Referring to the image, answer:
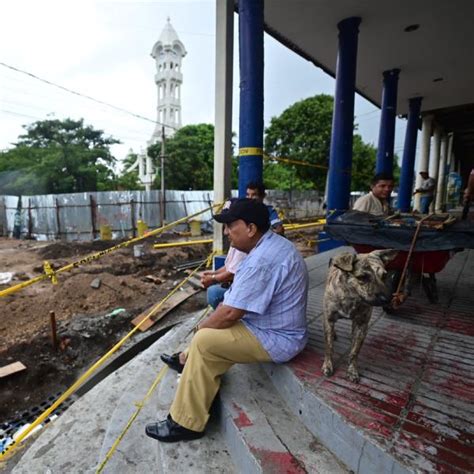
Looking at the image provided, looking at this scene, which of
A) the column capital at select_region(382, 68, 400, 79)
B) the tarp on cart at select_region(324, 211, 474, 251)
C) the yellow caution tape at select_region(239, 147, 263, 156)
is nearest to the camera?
the tarp on cart at select_region(324, 211, 474, 251)

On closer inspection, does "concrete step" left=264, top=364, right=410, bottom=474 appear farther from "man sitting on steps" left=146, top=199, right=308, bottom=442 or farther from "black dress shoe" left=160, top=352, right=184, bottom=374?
"black dress shoe" left=160, top=352, right=184, bottom=374

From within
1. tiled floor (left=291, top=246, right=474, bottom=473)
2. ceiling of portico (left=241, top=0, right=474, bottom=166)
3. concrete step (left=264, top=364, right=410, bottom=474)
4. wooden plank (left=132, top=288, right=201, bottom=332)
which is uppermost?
ceiling of portico (left=241, top=0, right=474, bottom=166)

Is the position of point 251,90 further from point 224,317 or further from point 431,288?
point 224,317

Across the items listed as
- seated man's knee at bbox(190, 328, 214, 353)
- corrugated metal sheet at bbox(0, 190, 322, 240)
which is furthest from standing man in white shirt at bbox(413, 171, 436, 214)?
seated man's knee at bbox(190, 328, 214, 353)

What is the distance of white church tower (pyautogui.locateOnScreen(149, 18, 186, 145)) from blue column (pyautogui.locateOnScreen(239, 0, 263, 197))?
1645 inches

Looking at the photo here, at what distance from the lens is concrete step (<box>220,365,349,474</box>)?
158 centimetres

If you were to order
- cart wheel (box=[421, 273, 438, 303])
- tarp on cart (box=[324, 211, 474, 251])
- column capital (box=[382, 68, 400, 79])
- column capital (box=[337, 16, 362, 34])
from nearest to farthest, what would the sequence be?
tarp on cart (box=[324, 211, 474, 251]), cart wheel (box=[421, 273, 438, 303]), column capital (box=[337, 16, 362, 34]), column capital (box=[382, 68, 400, 79])

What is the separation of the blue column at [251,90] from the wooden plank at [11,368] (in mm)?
3934

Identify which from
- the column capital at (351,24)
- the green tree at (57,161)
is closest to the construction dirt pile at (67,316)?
the column capital at (351,24)

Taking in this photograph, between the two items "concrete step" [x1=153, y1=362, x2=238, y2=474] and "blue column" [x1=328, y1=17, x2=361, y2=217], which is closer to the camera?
"concrete step" [x1=153, y1=362, x2=238, y2=474]

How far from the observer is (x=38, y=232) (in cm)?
1590

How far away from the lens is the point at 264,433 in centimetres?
177

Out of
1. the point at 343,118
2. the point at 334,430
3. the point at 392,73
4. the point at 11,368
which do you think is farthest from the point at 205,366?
the point at 392,73

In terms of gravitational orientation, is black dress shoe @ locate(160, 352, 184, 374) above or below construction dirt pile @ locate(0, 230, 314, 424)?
above
